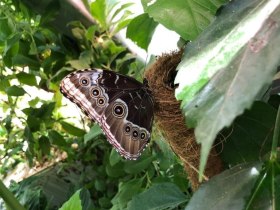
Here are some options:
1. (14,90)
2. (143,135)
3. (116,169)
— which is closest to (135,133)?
(143,135)

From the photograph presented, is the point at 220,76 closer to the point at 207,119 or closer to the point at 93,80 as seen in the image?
the point at 207,119

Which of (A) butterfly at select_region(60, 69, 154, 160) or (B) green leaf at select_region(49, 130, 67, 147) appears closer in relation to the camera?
(A) butterfly at select_region(60, 69, 154, 160)

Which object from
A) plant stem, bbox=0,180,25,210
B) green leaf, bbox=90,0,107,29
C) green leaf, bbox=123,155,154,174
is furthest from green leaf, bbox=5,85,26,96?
plant stem, bbox=0,180,25,210

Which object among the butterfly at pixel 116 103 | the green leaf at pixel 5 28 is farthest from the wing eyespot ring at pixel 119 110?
the green leaf at pixel 5 28

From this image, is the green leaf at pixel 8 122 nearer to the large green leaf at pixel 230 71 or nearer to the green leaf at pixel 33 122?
the green leaf at pixel 33 122

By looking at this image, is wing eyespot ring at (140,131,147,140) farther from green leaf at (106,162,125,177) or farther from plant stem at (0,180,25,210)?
green leaf at (106,162,125,177)

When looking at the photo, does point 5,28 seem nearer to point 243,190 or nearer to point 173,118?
point 173,118
